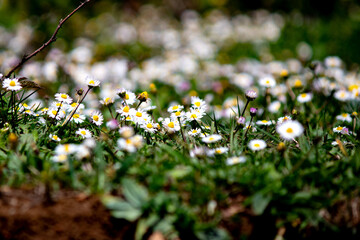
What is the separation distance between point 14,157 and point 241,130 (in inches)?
47.6

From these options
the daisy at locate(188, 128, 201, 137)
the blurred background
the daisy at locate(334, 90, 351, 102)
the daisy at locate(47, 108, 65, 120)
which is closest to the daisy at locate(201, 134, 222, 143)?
the daisy at locate(188, 128, 201, 137)

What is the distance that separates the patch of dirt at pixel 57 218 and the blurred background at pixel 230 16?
12.0ft

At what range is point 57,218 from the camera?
4.47 feet

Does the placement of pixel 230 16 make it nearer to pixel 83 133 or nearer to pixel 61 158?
pixel 83 133

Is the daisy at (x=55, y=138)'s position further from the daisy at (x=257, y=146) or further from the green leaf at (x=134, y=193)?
the daisy at (x=257, y=146)

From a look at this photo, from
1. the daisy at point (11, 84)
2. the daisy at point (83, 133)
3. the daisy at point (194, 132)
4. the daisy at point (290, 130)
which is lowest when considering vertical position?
the daisy at point (290, 130)

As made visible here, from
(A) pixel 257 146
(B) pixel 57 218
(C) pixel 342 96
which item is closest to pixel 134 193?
(B) pixel 57 218

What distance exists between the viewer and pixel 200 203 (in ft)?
4.53

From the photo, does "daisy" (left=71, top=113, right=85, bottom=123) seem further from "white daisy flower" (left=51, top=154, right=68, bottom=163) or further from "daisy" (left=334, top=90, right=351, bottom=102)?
"daisy" (left=334, top=90, right=351, bottom=102)

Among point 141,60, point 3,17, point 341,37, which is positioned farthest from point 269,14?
point 3,17

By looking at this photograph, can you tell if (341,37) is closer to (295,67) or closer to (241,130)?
(295,67)

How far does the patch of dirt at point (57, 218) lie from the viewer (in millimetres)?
1351

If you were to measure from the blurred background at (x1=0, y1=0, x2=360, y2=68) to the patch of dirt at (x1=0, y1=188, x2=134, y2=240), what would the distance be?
3.64 m

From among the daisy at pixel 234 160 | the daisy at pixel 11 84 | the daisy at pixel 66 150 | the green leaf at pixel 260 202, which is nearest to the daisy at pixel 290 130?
the daisy at pixel 234 160
